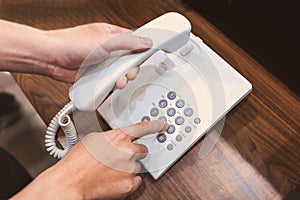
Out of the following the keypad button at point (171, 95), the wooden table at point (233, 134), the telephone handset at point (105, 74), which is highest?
the telephone handset at point (105, 74)

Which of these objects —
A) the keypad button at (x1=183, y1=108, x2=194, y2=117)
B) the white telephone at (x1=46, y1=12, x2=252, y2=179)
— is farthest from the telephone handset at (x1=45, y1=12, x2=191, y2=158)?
the keypad button at (x1=183, y1=108, x2=194, y2=117)

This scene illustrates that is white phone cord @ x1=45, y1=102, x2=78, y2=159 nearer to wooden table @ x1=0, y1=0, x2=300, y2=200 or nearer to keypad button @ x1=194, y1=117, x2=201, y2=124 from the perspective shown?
wooden table @ x1=0, y1=0, x2=300, y2=200

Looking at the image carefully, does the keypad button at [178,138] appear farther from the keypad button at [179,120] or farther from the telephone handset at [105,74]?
the telephone handset at [105,74]

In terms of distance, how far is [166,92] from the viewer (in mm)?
644

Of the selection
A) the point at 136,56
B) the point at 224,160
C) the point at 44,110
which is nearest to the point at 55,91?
the point at 44,110

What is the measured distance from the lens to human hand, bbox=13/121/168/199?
0.53 m

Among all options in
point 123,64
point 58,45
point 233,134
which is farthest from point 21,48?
point 233,134

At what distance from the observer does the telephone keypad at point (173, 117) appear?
2.00 feet

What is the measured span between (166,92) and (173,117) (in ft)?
0.16

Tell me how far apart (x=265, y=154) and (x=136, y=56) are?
0.85 ft

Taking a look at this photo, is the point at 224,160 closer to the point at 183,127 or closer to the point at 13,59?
the point at 183,127

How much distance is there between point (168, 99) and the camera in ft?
2.09

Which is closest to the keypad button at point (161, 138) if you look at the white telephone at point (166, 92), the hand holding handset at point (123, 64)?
the white telephone at point (166, 92)

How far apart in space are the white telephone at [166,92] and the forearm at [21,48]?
0.29 feet
